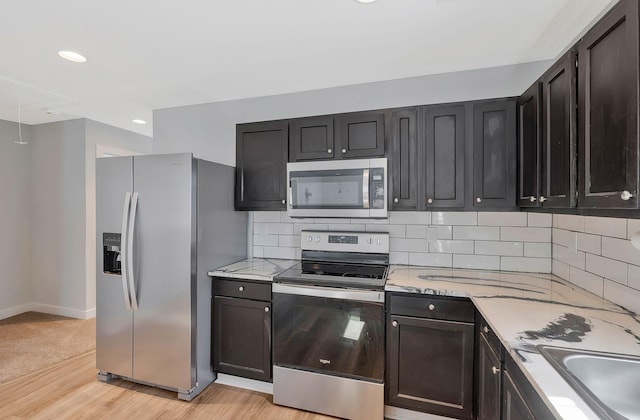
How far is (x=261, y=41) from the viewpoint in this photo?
200 centimetres

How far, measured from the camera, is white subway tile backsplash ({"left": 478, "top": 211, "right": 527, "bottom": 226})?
231 centimetres

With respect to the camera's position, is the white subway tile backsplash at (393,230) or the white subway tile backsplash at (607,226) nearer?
the white subway tile backsplash at (607,226)

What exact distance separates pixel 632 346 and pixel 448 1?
1.73 meters

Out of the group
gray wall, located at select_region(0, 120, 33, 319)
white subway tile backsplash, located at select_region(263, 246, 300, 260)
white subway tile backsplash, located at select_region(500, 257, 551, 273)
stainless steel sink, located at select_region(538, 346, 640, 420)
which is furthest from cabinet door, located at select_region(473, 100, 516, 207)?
gray wall, located at select_region(0, 120, 33, 319)

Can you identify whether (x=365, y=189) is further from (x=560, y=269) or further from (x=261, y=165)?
(x=560, y=269)

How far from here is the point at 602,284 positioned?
5.57ft

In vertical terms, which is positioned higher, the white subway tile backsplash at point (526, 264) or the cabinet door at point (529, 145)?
the cabinet door at point (529, 145)

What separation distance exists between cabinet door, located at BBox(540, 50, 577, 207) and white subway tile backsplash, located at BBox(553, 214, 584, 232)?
1.45ft

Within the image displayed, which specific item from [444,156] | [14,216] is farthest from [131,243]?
[14,216]

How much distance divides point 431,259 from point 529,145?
1.07m

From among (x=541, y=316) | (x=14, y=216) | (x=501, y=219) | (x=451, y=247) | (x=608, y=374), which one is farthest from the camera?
(x=14, y=216)

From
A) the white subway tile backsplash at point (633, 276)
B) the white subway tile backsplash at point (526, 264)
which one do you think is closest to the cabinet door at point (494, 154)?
the white subway tile backsplash at point (526, 264)

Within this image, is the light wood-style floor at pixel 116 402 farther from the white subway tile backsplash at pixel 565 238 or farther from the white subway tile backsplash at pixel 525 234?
the white subway tile backsplash at pixel 565 238

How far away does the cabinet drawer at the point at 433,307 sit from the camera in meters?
1.84
